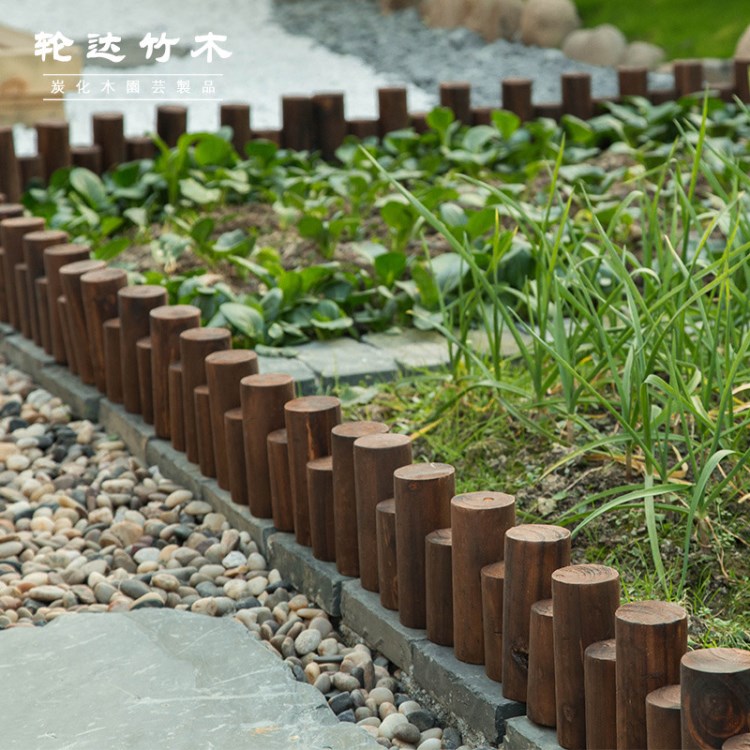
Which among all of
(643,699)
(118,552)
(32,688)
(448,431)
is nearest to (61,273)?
(118,552)

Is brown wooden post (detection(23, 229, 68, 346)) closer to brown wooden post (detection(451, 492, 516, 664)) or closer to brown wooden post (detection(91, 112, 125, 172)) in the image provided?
brown wooden post (detection(91, 112, 125, 172))

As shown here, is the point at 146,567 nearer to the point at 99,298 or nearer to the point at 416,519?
the point at 416,519

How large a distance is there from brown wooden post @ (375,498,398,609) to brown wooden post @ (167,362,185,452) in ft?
2.77

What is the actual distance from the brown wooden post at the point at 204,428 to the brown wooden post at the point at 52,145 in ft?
7.81

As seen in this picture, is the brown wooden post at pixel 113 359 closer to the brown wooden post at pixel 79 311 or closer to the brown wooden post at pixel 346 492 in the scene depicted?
the brown wooden post at pixel 79 311

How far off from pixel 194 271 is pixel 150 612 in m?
1.44

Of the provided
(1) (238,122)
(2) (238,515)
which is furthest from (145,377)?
(1) (238,122)

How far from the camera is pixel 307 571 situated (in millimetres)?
2152

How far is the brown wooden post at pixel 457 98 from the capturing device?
5254mm

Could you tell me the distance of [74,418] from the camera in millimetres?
3135

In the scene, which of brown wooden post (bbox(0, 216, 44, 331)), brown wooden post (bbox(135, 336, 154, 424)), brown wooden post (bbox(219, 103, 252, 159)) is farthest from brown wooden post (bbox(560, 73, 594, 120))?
brown wooden post (bbox(135, 336, 154, 424))

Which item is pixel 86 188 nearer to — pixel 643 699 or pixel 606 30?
pixel 643 699

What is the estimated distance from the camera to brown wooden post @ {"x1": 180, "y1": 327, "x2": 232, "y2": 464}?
2.55 meters

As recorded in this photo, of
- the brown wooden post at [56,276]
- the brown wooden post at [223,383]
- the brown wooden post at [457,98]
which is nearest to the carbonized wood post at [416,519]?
the brown wooden post at [223,383]
